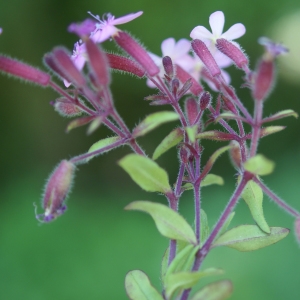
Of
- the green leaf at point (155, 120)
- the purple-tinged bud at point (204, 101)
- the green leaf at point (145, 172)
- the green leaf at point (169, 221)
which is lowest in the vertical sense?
the green leaf at point (169, 221)

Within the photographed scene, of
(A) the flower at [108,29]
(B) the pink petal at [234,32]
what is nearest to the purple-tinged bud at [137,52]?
(A) the flower at [108,29]

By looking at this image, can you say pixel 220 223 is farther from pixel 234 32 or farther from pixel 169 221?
pixel 234 32

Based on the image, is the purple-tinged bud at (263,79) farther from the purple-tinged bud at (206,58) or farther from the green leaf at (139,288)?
the green leaf at (139,288)

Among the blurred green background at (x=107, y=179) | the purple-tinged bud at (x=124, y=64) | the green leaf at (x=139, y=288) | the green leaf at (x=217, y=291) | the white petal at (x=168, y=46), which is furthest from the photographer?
the blurred green background at (x=107, y=179)

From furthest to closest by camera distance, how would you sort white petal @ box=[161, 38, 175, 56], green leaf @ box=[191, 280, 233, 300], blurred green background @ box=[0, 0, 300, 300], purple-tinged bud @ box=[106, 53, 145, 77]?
blurred green background @ box=[0, 0, 300, 300], white petal @ box=[161, 38, 175, 56], purple-tinged bud @ box=[106, 53, 145, 77], green leaf @ box=[191, 280, 233, 300]

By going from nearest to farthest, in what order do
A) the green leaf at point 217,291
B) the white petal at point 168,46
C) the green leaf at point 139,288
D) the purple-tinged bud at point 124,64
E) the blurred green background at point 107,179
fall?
the green leaf at point 217,291 < the green leaf at point 139,288 < the purple-tinged bud at point 124,64 < the white petal at point 168,46 < the blurred green background at point 107,179

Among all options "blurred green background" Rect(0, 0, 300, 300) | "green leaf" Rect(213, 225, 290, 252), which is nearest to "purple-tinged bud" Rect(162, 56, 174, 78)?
"green leaf" Rect(213, 225, 290, 252)

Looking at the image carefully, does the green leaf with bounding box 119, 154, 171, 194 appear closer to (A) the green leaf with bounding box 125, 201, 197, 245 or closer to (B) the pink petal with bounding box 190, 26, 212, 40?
(A) the green leaf with bounding box 125, 201, 197, 245
